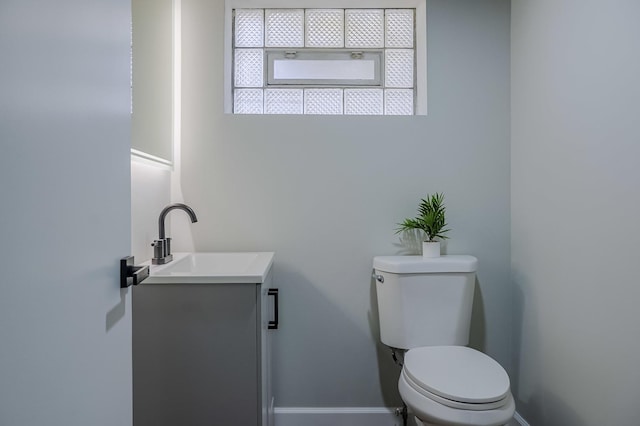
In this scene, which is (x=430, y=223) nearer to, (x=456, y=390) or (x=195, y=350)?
(x=456, y=390)

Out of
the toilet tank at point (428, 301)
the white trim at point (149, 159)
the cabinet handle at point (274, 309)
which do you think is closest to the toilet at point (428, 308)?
the toilet tank at point (428, 301)

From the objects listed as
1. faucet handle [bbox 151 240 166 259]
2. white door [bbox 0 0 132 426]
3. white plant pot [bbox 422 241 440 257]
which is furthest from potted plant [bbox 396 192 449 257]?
white door [bbox 0 0 132 426]

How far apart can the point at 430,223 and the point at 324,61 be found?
102 cm

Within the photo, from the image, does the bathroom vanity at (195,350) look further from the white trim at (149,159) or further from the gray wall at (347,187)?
the gray wall at (347,187)

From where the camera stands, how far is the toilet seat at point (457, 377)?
109 cm

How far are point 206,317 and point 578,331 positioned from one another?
1.32m

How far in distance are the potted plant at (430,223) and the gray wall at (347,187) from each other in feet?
0.18

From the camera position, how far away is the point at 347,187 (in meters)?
1.72

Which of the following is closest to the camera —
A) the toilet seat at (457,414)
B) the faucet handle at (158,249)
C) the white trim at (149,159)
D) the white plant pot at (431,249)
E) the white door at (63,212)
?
the white door at (63,212)

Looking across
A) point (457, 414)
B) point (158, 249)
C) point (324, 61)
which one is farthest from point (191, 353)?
point (324, 61)

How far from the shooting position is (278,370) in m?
1.71

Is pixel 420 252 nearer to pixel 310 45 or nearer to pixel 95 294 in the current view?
pixel 310 45

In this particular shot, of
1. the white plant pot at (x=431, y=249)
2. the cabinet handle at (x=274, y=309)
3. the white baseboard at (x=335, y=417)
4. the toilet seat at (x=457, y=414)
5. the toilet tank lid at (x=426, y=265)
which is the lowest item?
the white baseboard at (x=335, y=417)

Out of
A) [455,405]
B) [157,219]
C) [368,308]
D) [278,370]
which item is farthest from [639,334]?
[157,219]
